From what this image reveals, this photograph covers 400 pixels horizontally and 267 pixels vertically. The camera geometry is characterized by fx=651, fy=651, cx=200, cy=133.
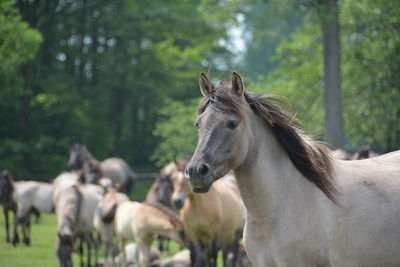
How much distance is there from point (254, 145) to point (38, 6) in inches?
1082

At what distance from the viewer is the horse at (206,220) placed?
9625 millimetres

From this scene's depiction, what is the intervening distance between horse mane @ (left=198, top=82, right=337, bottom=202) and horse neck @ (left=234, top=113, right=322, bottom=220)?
60mm

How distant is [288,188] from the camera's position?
184 inches

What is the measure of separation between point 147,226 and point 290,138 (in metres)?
5.78

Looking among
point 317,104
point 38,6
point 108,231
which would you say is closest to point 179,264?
point 108,231

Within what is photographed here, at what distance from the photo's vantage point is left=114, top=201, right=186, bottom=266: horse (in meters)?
10.1

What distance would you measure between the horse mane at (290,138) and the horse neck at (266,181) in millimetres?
60

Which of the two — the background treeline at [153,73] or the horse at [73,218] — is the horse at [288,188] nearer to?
the horse at [73,218]

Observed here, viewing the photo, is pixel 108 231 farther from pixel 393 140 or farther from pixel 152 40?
pixel 152 40

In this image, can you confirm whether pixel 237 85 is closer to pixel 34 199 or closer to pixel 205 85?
pixel 205 85

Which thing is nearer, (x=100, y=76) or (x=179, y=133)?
(x=179, y=133)

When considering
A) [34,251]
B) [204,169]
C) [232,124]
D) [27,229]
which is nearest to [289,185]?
[232,124]

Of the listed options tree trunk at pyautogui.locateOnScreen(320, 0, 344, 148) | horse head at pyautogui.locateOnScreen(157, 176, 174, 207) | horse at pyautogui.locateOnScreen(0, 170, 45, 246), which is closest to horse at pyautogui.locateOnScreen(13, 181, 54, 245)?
horse at pyautogui.locateOnScreen(0, 170, 45, 246)

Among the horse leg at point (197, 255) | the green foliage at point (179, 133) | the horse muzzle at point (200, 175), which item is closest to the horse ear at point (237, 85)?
the horse muzzle at point (200, 175)
